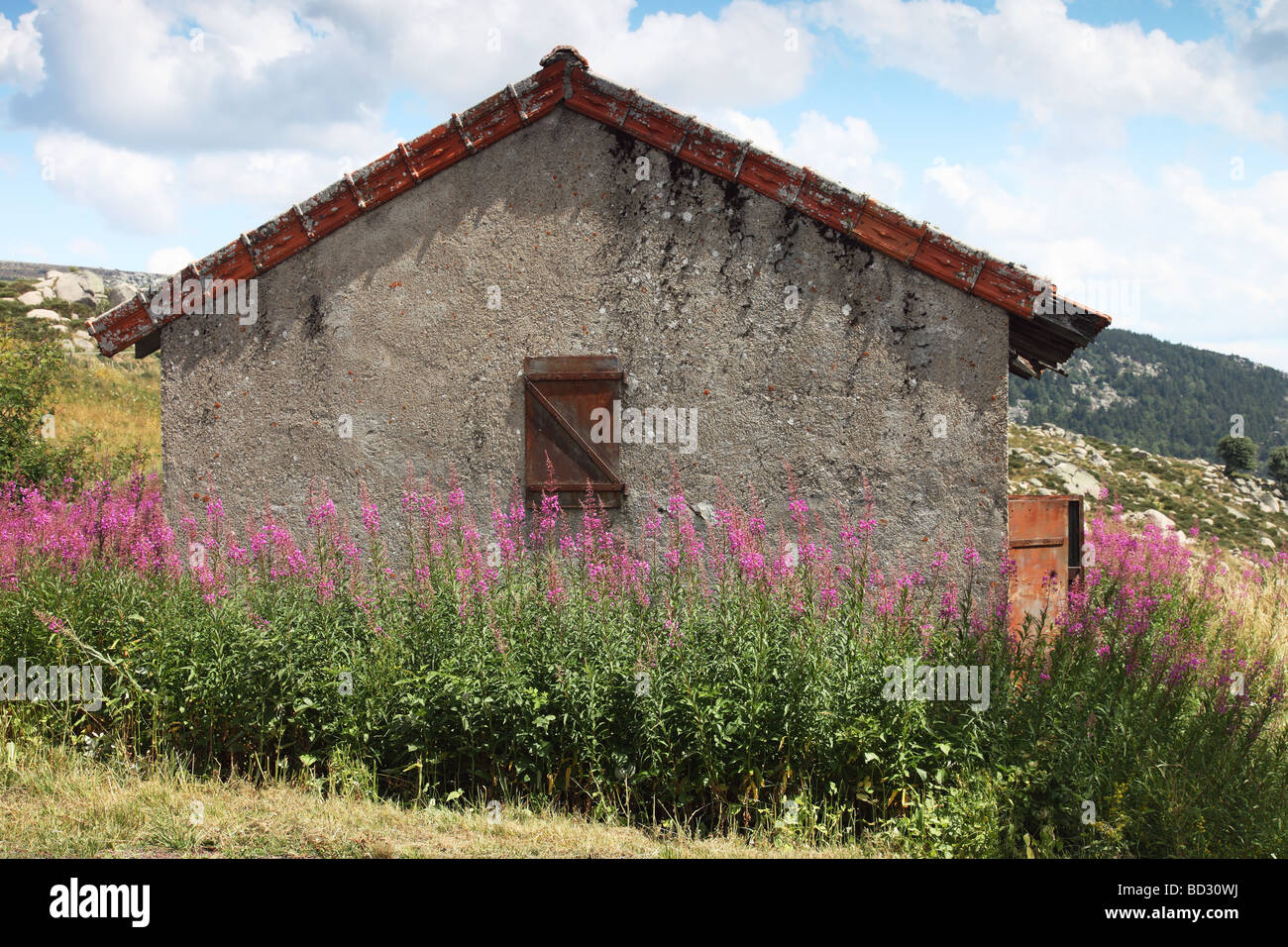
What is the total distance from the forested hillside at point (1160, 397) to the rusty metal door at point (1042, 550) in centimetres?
8897

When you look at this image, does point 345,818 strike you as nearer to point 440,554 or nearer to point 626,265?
point 440,554

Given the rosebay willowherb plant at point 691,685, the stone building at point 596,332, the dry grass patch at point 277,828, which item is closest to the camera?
the dry grass patch at point 277,828

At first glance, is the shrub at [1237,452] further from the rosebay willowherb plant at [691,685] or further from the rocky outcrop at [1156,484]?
the rosebay willowherb plant at [691,685]

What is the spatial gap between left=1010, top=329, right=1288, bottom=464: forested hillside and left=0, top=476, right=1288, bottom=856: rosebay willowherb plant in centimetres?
9129

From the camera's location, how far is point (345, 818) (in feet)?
17.6

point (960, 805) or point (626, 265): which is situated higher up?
point (626, 265)

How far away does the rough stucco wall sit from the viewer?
691 centimetres

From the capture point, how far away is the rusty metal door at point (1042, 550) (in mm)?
7492

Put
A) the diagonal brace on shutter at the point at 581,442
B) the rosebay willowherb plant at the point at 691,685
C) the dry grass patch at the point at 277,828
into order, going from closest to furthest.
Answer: the dry grass patch at the point at 277,828, the rosebay willowherb plant at the point at 691,685, the diagonal brace on shutter at the point at 581,442

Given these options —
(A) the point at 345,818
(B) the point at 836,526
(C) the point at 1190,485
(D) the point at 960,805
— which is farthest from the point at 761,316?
(C) the point at 1190,485

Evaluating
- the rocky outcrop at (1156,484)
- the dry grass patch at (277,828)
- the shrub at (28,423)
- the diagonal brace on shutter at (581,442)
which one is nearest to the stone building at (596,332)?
the diagonal brace on shutter at (581,442)

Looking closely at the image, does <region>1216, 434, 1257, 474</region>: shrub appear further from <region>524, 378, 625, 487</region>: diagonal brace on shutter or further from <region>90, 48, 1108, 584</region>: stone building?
<region>524, 378, 625, 487</region>: diagonal brace on shutter

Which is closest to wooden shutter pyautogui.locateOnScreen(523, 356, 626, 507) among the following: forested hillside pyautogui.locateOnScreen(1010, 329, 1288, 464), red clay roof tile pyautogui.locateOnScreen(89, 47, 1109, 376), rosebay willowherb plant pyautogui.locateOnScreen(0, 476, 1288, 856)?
rosebay willowherb plant pyautogui.locateOnScreen(0, 476, 1288, 856)
